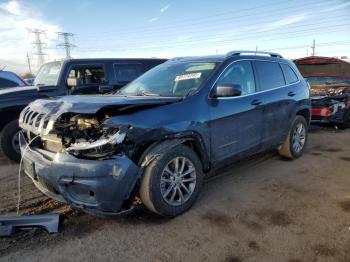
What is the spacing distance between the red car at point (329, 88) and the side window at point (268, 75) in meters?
3.58

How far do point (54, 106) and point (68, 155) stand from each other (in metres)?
0.71

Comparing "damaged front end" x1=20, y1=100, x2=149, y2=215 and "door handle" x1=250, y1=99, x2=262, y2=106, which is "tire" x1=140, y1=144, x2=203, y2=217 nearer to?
"damaged front end" x1=20, y1=100, x2=149, y2=215

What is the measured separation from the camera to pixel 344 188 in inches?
188

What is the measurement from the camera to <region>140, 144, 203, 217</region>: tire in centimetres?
356

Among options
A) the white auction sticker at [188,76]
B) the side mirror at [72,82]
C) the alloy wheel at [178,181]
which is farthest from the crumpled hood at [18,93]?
the alloy wheel at [178,181]

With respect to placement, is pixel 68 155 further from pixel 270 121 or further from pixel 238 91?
pixel 270 121

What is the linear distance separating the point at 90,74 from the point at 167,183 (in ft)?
14.8

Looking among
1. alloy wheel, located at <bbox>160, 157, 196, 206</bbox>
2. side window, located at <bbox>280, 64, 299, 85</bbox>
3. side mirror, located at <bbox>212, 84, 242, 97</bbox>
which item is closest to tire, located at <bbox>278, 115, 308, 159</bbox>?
side window, located at <bbox>280, 64, 299, 85</bbox>

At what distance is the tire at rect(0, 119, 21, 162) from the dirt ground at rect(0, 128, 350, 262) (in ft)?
3.68

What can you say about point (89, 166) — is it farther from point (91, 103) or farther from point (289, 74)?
point (289, 74)

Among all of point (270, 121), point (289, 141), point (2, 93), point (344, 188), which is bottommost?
point (344, 188)

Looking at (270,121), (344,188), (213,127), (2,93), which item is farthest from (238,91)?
(2,93)

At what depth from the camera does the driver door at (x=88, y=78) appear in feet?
23.9

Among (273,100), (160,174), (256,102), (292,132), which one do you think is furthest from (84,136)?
(292,132)
